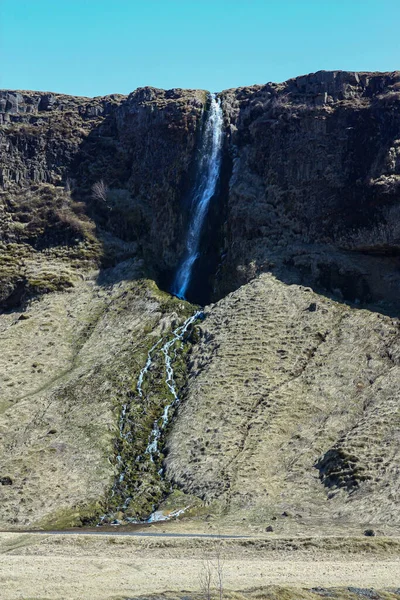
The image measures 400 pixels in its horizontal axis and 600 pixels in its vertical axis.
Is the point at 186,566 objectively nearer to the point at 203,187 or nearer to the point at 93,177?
the point at 203,187

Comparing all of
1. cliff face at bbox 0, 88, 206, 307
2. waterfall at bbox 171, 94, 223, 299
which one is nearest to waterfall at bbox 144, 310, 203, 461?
waterfall at bbox 171, 94, 223, 299

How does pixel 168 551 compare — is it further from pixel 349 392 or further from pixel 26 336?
pixel 26 336

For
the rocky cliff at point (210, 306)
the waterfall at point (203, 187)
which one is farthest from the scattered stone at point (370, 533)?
the waterfall at point (203, 187)

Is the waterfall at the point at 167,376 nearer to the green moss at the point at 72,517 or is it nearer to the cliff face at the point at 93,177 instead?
the green moss at the point at 72,517

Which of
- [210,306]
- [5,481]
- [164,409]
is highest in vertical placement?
[210,306]

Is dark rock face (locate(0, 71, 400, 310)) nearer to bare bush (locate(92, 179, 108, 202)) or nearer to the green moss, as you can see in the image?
bare bush (locate(92, 179, 108, 202))

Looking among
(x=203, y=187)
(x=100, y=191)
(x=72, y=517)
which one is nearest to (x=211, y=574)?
(x=72, y=517)
